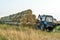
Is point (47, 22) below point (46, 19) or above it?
below

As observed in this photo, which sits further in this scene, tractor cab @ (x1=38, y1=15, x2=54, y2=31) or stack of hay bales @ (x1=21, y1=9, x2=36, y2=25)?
stack of hay bales @ (x1=21, y1=9, x2=36, y2=25)

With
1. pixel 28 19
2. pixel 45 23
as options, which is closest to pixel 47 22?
pixel 45 23

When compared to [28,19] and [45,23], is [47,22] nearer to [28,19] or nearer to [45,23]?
[45,23]

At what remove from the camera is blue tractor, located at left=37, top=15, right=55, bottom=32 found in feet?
86.0

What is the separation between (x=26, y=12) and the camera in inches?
1177

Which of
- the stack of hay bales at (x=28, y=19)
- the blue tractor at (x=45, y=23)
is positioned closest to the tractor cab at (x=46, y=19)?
the blue tractor at (x=45, y=23)

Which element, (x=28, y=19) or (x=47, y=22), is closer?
(x=47, y=22)

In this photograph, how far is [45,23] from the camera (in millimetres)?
26203

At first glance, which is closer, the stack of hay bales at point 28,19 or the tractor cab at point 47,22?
the tractor cab at point 47,22

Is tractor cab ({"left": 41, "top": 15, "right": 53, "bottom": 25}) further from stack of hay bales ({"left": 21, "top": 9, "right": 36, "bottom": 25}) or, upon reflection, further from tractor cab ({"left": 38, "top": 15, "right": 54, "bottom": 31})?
stack of hay bales ({"left": 21, "top": 9, "right": 36, "bottom": 25})

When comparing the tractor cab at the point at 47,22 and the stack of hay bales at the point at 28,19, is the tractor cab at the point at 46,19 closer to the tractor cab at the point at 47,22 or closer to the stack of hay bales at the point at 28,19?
the tractor cab at the point at 47,22

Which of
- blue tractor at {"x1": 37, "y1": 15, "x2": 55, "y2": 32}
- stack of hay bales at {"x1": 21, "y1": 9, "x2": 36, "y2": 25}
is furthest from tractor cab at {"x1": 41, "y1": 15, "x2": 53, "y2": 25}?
stack of hay bales at {"x1": 21, "y1": 9, "x2": 36, "y2": 25}

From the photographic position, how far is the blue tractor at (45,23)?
86.0 ft

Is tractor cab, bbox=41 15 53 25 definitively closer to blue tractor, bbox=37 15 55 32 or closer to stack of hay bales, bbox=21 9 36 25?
blue tractor, bbox=37 15 55 32
